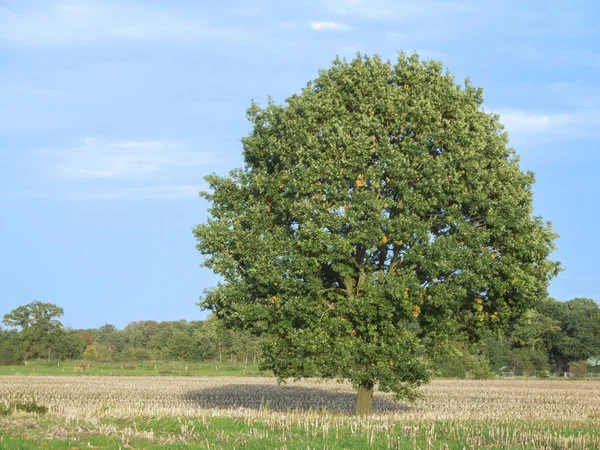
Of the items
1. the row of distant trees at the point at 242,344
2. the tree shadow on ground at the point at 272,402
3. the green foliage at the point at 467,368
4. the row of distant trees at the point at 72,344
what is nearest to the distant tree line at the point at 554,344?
the row of distant trees at the point at 242,344

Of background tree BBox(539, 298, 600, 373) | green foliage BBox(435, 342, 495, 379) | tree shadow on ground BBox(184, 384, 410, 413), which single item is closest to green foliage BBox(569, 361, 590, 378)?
background tree BBox(539, 298, 600, 373)

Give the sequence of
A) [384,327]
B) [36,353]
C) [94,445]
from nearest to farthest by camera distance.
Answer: [94,445] < [384,327] < [36,353]

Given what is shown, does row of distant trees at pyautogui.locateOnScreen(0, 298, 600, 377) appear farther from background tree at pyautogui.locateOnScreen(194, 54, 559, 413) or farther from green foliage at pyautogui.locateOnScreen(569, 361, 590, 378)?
background tree at pyautogui.locateOnScreen(194, 54, 559, 413)

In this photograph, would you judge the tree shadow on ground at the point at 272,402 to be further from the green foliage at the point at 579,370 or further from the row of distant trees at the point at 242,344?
the green foliage at the point at 579,370

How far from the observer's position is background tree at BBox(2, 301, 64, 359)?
154087 mm

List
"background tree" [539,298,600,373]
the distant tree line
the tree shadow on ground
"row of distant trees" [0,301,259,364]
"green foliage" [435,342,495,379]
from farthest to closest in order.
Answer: "background tree" [539,298,600,373] → "row of distant trees" [0,301,259,364] → the distant tree line → "green foliage" [435,342,495,379] → the tree shadow on ground

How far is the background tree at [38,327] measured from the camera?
154087mm

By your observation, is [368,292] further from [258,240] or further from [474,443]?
[474,443]

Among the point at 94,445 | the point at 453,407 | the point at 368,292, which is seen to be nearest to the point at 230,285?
the point at 368,292

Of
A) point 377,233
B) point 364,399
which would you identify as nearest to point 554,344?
point 364,399

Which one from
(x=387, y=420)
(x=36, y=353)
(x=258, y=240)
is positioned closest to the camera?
(x=387, y=420)

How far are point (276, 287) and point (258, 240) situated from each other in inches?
109

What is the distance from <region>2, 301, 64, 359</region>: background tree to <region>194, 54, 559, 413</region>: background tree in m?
131

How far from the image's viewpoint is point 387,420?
1177 inches
